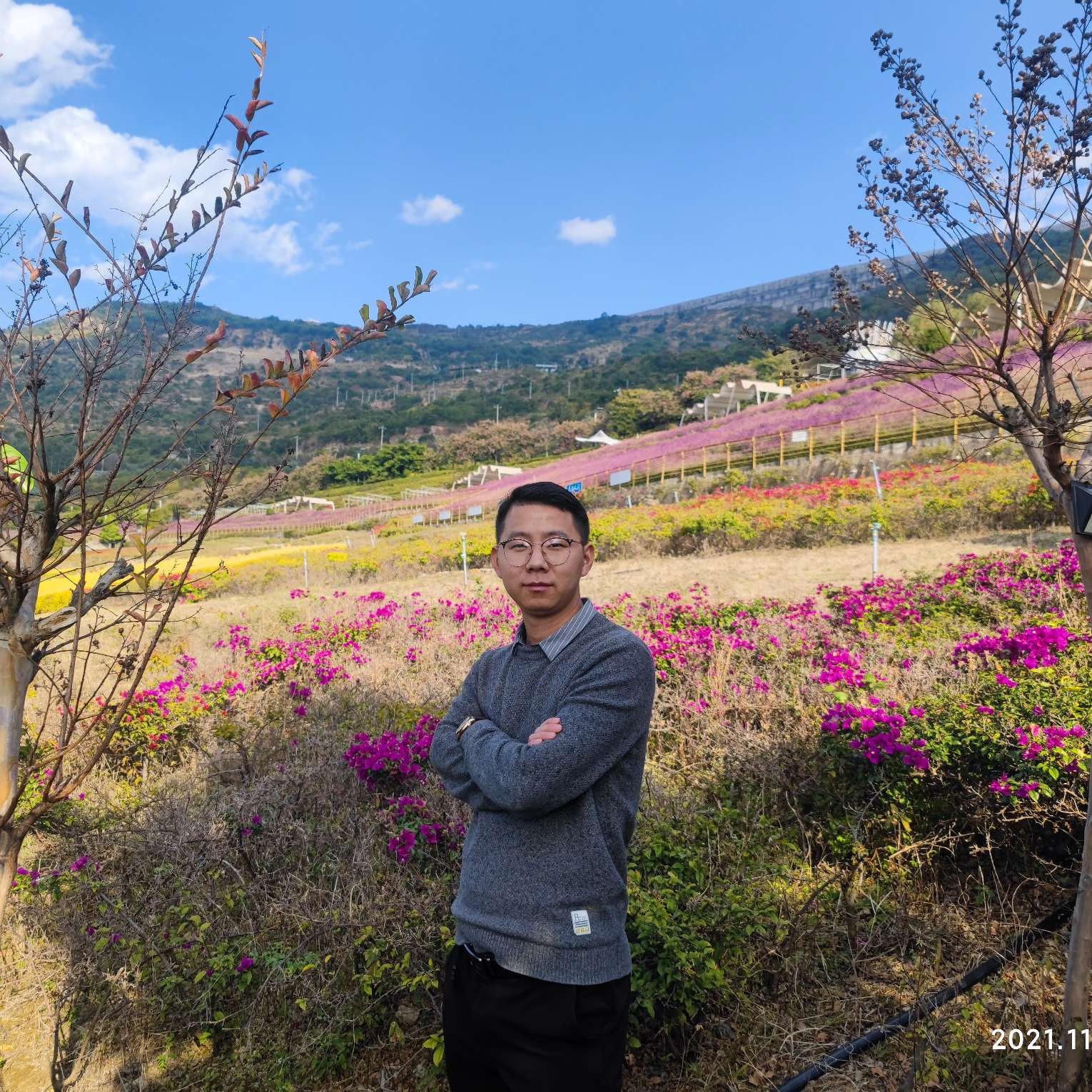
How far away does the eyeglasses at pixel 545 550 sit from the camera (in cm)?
156

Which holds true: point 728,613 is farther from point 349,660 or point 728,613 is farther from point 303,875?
point 303,875

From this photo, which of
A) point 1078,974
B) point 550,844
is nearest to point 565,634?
point 550,844

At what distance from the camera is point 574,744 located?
1354 mm

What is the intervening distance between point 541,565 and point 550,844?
548 millimetres

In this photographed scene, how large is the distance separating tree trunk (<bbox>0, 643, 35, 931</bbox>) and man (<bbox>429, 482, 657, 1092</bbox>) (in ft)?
2.85

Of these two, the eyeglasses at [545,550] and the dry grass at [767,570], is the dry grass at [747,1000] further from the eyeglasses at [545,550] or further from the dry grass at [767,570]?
the dry grass at [767,570]

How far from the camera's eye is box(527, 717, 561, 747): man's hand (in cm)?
138

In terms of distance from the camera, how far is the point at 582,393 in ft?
242

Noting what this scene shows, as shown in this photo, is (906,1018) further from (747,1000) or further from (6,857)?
(6,857)

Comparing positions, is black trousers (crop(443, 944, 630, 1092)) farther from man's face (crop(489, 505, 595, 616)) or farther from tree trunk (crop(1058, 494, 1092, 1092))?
tree trunk (crop(1058, 494, 1092, 1092))

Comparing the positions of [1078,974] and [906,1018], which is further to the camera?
[906,1018]
